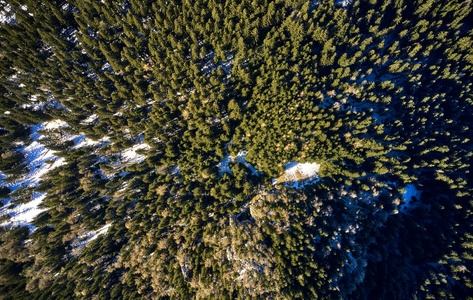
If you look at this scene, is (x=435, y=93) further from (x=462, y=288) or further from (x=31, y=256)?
(x=31, y=256)

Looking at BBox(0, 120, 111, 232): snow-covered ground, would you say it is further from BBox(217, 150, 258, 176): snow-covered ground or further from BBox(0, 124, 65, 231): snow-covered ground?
BBox(217, 150, 258, 176): snow-covered ground

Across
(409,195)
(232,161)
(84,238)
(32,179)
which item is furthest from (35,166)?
(409,195)

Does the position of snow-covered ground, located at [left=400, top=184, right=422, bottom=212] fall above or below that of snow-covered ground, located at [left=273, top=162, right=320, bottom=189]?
below

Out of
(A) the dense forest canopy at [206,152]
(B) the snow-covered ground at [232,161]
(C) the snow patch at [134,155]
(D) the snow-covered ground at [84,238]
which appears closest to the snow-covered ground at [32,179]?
(A) the dense forest canopy at [206,152]

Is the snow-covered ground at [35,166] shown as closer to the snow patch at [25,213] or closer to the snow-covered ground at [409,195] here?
the snow patch at [25,213]

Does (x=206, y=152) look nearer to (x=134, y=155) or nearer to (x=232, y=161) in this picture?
(x=232, y=161)

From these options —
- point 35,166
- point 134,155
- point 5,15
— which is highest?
point 5,15

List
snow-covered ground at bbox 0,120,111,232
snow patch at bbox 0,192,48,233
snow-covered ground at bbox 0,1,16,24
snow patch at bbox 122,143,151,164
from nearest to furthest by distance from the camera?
snow-covered ground at bbox 0,1,16,24
snow patch at bbox 0,192,48,233
snow-covered ground at bbox 0,120,111,232
snow patch at bbox 122,143,151,164

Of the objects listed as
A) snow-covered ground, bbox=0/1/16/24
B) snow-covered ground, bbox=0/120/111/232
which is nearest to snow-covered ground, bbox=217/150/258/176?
snow-covered ground, bbox=0/120/111/232
